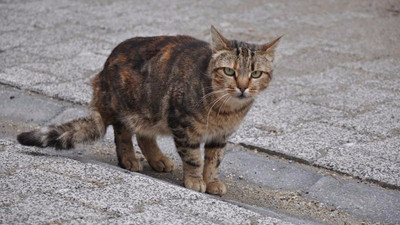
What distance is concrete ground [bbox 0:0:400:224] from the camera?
2828 mm

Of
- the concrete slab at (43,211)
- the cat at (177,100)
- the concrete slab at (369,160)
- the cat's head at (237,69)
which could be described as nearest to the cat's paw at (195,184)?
the cat at (177,100)

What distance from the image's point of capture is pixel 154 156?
3879mm

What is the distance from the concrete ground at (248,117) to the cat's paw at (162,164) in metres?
0.07

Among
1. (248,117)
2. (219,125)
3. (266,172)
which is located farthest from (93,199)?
(248,117)

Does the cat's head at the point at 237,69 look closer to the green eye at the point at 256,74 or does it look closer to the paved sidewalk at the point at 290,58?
the green eye at the point at 256,74

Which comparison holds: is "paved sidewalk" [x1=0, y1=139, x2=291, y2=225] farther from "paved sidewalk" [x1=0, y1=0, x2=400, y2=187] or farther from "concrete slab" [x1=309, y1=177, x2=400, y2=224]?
"paved sidewalk" [x1=0, y1=0, x2=400, y2=187]

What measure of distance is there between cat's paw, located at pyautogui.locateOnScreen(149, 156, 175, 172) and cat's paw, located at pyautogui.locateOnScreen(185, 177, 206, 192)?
13.6 inches

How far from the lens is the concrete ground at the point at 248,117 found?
9.28 feet

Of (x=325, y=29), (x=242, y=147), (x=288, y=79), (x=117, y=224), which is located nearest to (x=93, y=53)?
(x=288, y=79)

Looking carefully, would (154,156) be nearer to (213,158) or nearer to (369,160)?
(213,158)

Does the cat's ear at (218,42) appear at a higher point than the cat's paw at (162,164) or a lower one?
higher

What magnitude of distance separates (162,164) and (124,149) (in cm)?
26

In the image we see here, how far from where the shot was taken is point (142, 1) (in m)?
7.84

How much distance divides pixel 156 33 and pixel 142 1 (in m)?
1.60
